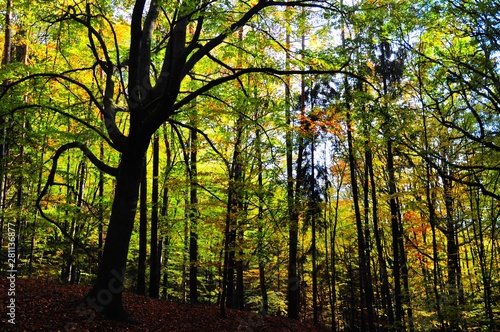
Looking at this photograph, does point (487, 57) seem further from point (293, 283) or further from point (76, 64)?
point (76, 64)

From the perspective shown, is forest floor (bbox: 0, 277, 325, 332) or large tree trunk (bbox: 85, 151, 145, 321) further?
large tree trunk (bbox: 85, 151, 145, 321)

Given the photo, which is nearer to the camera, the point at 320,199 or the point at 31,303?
the point at 31,303

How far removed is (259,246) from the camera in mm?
11039

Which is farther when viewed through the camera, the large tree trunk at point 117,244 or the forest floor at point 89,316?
the large tree trunk at point 117,244

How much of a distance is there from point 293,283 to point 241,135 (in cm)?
759

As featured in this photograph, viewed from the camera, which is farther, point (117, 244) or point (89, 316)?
point (117, 244)

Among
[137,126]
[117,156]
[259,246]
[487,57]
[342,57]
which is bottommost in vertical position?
[259,246]

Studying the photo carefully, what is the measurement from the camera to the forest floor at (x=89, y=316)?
18.5ft

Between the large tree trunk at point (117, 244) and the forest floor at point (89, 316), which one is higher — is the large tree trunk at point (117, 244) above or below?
above

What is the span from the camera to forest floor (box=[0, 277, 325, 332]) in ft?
18.5

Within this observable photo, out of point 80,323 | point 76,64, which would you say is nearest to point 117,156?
point 76,64

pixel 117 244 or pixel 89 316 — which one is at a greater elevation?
pixel 117 244

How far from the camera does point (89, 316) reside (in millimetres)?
6062

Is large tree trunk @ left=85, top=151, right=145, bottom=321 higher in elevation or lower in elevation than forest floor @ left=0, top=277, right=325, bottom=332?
higher
